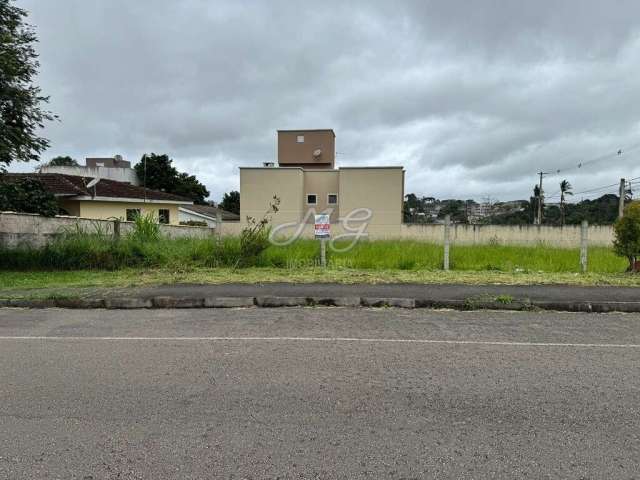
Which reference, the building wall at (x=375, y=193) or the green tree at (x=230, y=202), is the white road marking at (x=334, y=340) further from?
the green tree at (x=230, y=202)

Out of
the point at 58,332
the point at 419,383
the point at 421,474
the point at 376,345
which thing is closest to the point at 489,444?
the point at 421,474

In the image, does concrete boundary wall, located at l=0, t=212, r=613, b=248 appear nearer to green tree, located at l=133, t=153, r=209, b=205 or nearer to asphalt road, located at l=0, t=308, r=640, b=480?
asphalt road, located at l=0, t=308, r=640, b=480

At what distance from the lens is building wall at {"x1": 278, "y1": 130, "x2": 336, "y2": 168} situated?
40625 millimetres

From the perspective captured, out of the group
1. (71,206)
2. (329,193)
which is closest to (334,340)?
(71,206)

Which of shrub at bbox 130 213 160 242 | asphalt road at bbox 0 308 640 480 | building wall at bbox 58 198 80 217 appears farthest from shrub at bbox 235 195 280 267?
building wall at bbox 58 198 80 217

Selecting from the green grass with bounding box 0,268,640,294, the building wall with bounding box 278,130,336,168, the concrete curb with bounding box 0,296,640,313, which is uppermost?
the building wall with bounding box 278,130,336,168

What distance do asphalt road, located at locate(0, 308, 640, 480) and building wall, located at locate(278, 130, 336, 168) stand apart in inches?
1380

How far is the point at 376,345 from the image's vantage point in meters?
5.81

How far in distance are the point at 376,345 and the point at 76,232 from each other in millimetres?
12453

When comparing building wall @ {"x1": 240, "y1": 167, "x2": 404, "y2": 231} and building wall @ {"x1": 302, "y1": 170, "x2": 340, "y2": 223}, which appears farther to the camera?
building wall @ {"x1": 302, "y1": 170, "x2": 340, "y2": 223}

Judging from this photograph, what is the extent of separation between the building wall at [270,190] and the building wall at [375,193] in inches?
144

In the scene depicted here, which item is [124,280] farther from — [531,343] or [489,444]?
[489,444]

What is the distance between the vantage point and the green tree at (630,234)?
1167cm

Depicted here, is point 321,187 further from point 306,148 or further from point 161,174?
point 161,174
